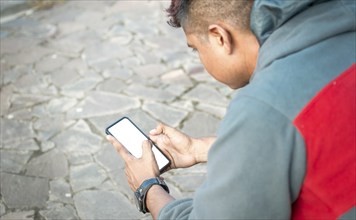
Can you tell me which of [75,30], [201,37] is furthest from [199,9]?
[75,30]

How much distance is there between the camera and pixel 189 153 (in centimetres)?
222

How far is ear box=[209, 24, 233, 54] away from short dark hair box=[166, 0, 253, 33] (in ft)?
0.09

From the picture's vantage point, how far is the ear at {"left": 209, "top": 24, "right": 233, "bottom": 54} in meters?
1.47

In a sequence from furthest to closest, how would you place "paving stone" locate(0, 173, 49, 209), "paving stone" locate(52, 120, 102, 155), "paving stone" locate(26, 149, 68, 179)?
"paving stone" locate(52, 120, 102, 155), "paving stone" locate(26, 149, 68, 179), "paving stone" locate(0, 173, 49, 209)

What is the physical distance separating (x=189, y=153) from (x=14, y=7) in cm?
479

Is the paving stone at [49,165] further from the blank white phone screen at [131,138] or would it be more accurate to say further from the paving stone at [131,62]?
the paving stone at [131,62]

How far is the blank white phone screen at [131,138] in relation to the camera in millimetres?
2159

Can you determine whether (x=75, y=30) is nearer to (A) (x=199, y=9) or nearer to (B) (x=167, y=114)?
(B) (x=167, y=114)

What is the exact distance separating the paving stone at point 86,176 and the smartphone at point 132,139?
1200mm

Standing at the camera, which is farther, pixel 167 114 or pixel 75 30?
pixel 75 30

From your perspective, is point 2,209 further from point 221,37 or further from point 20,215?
point 221,37

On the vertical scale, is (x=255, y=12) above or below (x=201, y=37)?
above

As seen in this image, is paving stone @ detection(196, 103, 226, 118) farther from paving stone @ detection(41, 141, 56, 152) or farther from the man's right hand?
the man's right hand

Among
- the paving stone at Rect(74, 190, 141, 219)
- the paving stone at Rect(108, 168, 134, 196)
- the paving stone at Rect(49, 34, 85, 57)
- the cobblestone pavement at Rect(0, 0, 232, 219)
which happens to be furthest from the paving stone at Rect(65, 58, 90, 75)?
the paving stone at Rect(74, 190, 141, 219)
